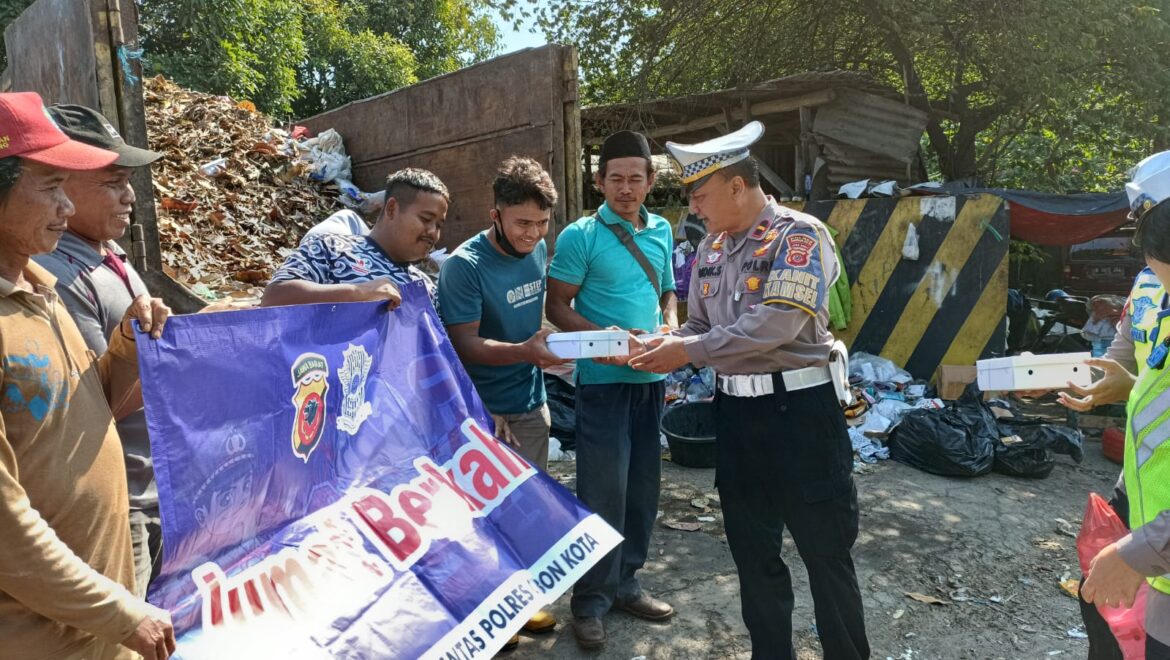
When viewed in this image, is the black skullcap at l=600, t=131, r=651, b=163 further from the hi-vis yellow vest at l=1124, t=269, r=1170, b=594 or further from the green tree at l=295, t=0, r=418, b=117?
the green tree at l=295, t=0, r=418, b=117

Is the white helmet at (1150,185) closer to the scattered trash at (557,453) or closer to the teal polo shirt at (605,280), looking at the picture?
the teal polo shirt at (605,280)

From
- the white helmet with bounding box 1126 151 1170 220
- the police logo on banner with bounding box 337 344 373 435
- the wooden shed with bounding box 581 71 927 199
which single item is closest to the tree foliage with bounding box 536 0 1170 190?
the wooden shed with bounding box 581 71 927 199

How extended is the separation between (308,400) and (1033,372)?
7.52ft

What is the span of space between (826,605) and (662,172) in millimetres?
8918

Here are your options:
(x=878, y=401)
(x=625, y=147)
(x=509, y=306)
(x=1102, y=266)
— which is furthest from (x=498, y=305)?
(x=1102, y=266)

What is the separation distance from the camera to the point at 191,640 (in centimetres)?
176

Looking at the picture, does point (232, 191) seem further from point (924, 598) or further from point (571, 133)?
point (924, 598)

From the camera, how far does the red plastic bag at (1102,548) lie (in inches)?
89.0

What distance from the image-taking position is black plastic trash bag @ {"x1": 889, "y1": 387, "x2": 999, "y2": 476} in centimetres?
542

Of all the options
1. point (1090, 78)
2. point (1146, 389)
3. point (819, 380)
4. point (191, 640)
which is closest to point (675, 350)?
point (819, 380)

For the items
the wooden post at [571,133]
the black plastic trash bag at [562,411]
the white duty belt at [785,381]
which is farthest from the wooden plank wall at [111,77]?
the black plastic trash bag at [562,411]

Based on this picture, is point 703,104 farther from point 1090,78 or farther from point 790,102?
point 1090,78

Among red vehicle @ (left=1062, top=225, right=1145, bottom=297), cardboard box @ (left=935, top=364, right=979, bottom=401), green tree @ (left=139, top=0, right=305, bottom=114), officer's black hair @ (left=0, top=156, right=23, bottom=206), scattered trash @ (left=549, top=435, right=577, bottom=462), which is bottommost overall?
scattered trash @ (left=549, top=435, right=577, bottom=462)

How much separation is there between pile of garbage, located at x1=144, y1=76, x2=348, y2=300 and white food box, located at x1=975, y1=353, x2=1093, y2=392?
13.5 feet
